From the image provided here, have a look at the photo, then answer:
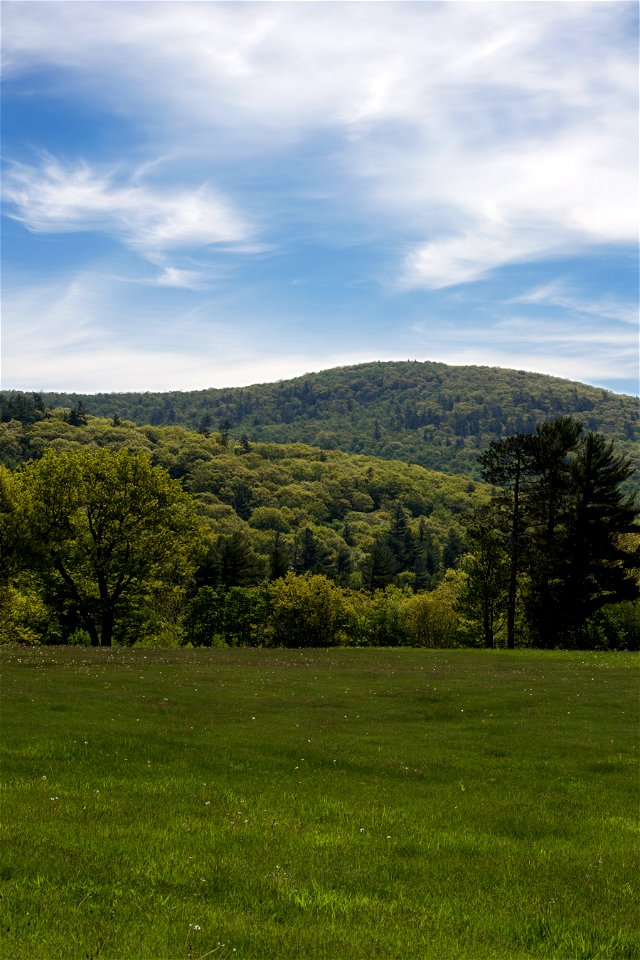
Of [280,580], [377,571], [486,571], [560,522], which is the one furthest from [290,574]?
[377,571]

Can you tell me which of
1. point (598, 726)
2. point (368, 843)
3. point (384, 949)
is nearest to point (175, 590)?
point (598, 726)

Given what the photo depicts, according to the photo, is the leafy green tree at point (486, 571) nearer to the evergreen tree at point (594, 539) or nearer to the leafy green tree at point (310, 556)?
the evergreen tree at point (594, 539)

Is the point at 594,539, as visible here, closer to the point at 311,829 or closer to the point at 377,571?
the point at 377,571

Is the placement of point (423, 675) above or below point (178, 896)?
below

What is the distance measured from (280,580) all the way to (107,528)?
1137 inches

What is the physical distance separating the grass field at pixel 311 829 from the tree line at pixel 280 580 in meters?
29.8

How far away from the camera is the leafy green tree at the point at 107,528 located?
5738 cm

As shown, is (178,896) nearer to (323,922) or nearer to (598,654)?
(323,922)

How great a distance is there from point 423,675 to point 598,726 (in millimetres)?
15904

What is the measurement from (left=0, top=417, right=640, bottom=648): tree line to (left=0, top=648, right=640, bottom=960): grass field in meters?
29.8

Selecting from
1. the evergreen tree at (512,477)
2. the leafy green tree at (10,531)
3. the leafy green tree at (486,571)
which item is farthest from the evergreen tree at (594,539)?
the leafy green tree at (10,531)

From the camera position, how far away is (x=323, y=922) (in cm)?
827

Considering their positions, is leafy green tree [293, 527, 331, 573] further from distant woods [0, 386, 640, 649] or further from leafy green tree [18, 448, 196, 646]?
leafy green tree [18, 448, 196, 646]

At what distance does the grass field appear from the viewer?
315 inches
